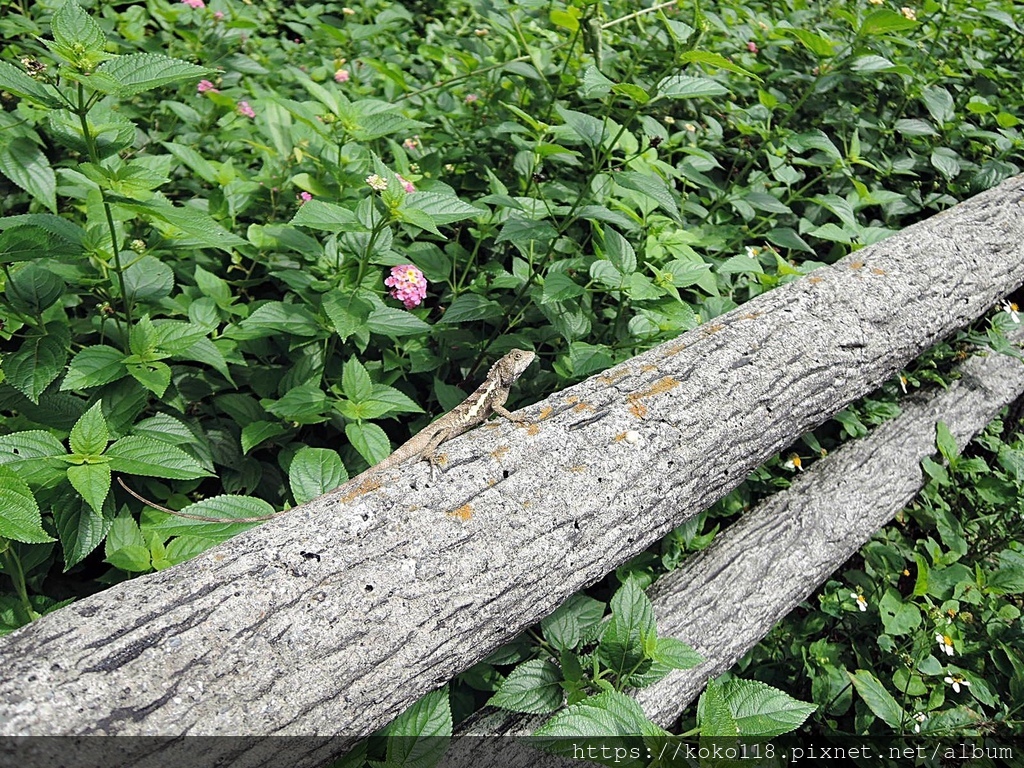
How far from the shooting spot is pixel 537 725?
197 cm

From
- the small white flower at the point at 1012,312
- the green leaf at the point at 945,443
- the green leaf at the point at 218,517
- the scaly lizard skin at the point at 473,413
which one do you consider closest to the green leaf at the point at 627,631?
the scaly lizard skin at the point at 473,413

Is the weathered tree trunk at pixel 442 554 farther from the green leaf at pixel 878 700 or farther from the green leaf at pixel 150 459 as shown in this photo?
the green leaf at pixel 878 700

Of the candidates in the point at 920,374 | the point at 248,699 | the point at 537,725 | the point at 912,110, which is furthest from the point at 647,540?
the point at 912,110

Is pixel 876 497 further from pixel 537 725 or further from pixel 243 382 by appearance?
pixel 243 382

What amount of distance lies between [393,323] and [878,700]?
6.88 ft

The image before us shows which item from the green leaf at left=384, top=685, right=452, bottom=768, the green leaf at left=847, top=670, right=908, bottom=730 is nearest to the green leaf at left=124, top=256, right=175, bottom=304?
the green leaf at left=384, top=685, right=452, bottom=768

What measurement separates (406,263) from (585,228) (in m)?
1.07

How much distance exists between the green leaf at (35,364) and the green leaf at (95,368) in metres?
0.05

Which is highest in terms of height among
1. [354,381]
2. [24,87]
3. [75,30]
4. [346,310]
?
[75,30]

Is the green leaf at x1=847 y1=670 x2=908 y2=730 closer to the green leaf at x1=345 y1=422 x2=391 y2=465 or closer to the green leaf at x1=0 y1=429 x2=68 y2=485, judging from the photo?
the green leaf at x1=345 y1=422 x2=391 y2=465

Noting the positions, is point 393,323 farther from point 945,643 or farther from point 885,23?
point 945,643

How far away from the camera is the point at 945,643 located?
8.48ft

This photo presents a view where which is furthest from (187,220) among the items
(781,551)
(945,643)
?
(945,643)

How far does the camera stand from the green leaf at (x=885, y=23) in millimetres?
2627
